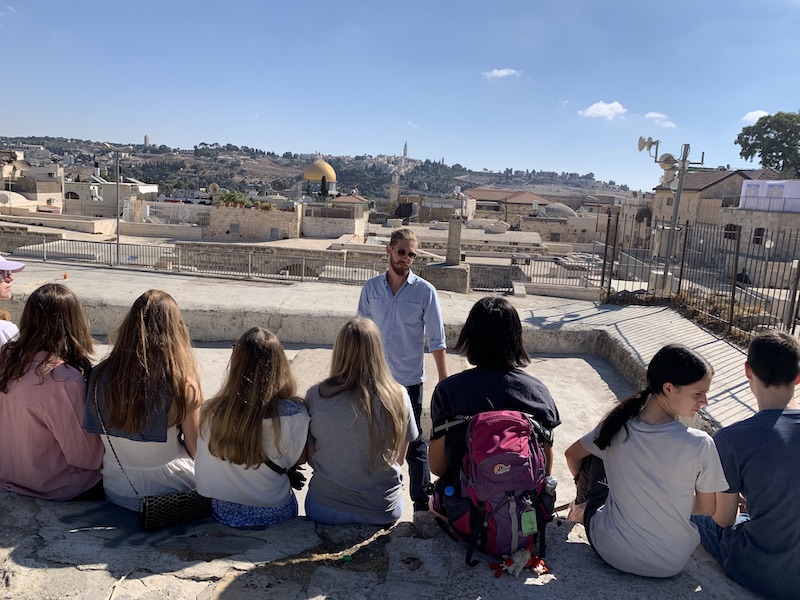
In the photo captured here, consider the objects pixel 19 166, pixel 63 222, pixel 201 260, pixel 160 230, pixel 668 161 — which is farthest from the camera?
pixel 19 166

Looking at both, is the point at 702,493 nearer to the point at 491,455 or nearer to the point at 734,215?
the point at 491,455

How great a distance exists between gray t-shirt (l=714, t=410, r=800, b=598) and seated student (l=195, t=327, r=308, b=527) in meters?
2.05

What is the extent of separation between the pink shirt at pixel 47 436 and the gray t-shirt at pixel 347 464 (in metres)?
1.20

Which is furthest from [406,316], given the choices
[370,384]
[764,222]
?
[764,222]

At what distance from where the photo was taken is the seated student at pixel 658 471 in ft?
8.42

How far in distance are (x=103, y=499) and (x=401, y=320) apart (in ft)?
7.20

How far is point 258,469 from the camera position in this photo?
296cm

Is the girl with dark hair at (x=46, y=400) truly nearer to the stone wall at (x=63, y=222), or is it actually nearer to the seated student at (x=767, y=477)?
the seated student at (x=767, y=477)

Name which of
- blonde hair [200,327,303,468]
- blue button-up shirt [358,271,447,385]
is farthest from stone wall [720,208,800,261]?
blonde hair [200,327,303,468]

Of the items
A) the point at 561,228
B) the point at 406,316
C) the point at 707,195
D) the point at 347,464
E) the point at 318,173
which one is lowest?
the point at 347,464

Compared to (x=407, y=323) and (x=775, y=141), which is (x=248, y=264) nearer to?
(x=407, y=323)

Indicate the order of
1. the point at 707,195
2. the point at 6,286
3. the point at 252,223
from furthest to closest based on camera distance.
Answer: the point at 707,195 < the point at 252,223 < the point at 6,286

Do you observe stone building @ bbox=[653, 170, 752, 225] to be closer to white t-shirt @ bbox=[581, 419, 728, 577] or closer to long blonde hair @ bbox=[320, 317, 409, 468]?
white t-shirt @ bbox=[581, 419, 728, 577]

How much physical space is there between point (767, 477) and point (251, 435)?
92.8 inches
